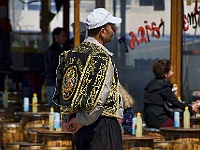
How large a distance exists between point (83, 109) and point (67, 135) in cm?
396

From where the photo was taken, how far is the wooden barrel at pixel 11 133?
41.6ft

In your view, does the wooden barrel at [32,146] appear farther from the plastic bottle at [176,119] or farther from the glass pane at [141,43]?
the glass pane at [141,43]

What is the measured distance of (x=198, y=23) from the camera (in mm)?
12367

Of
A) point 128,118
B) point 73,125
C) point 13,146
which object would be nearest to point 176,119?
point 128,118

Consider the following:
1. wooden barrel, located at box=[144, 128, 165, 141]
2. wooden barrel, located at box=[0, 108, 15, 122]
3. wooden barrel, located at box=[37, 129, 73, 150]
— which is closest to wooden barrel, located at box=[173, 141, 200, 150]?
wooden barrel, located at box=[144, 128, 165, 141]

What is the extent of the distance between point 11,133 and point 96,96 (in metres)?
6.30

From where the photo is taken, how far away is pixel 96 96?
6.59 m

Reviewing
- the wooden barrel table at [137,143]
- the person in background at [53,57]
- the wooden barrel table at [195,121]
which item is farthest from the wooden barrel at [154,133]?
the person in background at [53,57]

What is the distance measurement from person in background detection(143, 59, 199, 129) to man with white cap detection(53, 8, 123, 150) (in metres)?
4.49

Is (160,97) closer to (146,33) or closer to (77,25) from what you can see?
(146,33)

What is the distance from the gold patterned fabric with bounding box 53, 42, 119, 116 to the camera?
6.62 m

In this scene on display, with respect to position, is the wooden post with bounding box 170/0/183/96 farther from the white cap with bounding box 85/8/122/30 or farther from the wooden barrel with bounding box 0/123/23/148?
the white cap with bounding box 85/8/122/30

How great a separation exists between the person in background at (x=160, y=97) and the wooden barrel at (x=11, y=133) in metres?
2.14

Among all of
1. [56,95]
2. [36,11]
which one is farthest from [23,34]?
[56,95]
